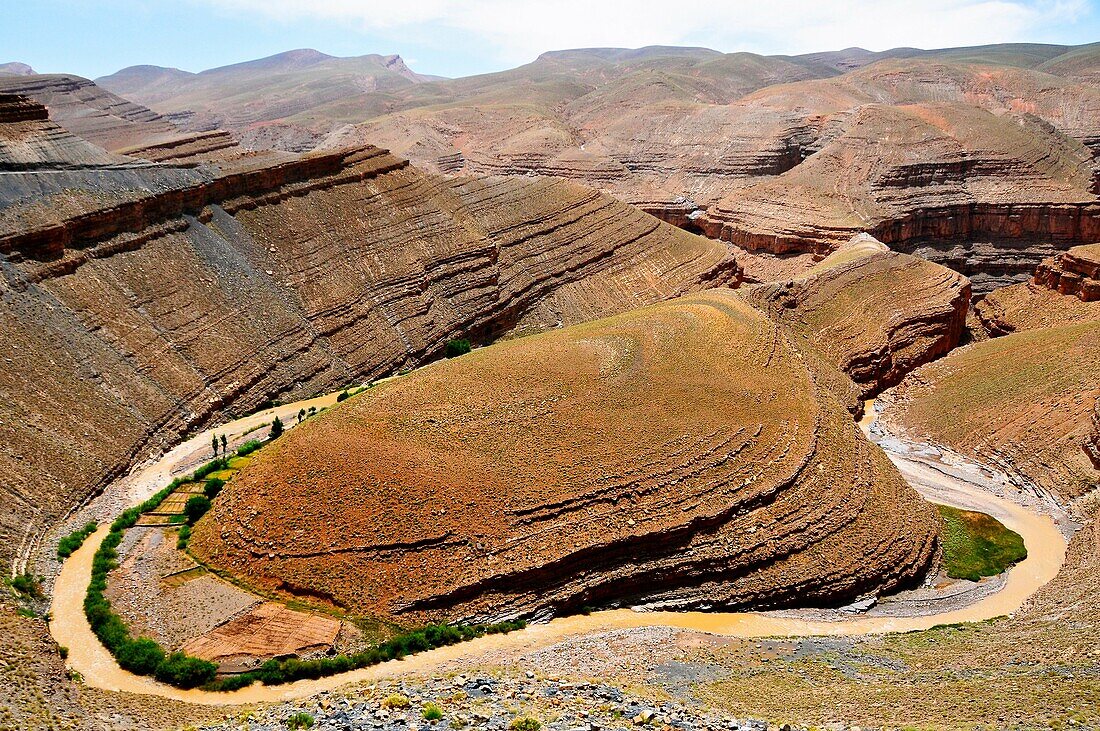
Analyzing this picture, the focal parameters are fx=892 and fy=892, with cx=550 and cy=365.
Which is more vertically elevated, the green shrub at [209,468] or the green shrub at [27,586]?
the green shrub at [209,468]

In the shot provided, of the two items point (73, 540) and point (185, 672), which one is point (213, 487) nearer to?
point (73, 540)

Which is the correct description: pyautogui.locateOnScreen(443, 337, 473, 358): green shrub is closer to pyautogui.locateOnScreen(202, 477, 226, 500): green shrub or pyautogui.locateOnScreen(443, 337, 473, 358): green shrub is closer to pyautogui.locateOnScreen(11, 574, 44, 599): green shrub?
pyautogui.locateOnScreen(202, 477, 226, 500): green shrub

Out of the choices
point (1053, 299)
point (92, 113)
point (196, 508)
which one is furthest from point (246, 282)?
point (92, 113)

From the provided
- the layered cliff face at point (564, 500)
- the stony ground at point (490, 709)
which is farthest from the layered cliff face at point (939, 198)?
the stony ground at point (490, 709)

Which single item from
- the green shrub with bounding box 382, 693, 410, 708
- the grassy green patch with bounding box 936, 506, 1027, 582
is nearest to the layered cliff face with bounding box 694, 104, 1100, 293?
the grassy green patch with bounding box 936, 506, 1027, 582

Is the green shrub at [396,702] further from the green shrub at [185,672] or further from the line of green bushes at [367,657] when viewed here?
the green shrub at [185,672]
